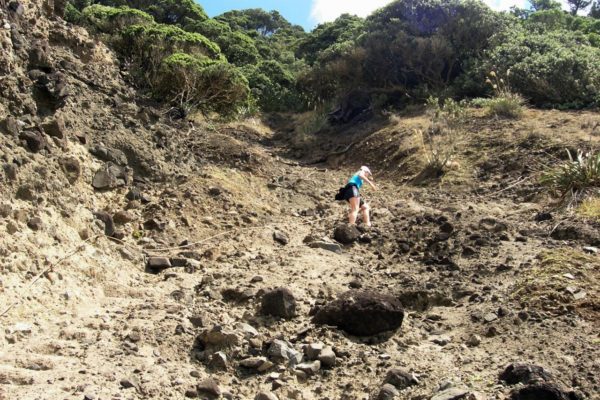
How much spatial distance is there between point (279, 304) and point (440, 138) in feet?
24.7

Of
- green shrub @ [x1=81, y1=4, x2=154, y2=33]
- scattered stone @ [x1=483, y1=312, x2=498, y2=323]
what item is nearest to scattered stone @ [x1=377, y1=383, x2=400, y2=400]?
scattered stone @ [x1=483, y1=312, x2=498, y2=323]

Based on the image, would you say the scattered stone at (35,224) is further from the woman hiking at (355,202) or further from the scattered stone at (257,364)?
the woman hiking at (355,202)

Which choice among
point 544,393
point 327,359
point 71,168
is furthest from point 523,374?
point 71,168

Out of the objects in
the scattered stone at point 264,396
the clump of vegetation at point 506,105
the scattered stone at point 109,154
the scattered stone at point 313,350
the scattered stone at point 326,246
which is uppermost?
the clump of vegetation at point 506,105

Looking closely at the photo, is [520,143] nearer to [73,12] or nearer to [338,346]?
[338,346]

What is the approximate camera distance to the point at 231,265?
611cm

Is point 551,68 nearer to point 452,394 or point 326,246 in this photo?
point 326,246

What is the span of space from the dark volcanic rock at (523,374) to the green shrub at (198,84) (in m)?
8.18

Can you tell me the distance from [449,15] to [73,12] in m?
9.82

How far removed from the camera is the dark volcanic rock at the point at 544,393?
332cm

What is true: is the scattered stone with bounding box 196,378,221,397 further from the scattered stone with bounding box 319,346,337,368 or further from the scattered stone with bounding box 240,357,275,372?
the scattered stone with bounding box 319,346,337,368

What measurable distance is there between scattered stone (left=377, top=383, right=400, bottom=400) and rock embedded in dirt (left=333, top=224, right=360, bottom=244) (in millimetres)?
3451

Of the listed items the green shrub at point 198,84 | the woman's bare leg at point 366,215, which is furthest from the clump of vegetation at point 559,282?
the green shrub at point 198,84

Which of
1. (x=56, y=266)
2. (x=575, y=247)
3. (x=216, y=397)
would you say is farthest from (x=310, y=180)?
(x=216, y=397)
